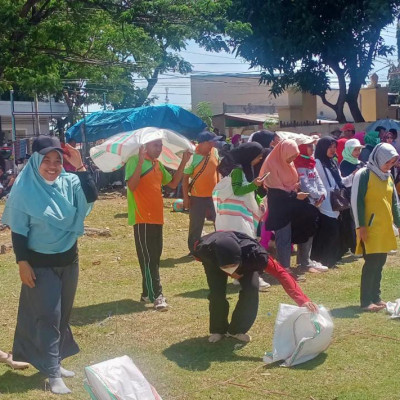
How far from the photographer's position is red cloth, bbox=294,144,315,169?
8906 millimetres

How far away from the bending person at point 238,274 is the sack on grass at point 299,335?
0.31ft

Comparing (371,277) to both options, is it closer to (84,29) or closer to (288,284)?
(288,284)

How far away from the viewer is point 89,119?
23.4 meters

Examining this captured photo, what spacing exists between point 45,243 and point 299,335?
6.69 feet

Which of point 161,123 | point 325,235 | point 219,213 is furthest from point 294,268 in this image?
point 161,123

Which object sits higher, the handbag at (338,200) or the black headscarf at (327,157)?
the black headscarf at (327,157)

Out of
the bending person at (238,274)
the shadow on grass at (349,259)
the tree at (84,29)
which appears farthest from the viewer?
the tree at (84,29)

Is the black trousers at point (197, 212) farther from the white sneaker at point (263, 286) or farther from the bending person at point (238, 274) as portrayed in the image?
the bending person at point (238, 274)

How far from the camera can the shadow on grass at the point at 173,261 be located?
10031mm

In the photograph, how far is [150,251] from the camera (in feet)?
24.0

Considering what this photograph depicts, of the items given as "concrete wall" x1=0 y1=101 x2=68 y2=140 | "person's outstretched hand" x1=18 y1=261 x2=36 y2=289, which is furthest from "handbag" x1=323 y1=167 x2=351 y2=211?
"concrete wall" x1=0 y1=101 x2=68 y2=140

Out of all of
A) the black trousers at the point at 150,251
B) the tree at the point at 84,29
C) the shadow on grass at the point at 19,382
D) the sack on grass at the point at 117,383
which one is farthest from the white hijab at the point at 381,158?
the tree at the point at 84,29

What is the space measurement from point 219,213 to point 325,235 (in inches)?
109

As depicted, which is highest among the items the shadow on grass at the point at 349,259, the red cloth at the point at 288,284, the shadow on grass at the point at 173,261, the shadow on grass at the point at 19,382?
the red cloth at the point at 288,284
